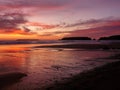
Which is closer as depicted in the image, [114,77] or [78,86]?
[78,86]

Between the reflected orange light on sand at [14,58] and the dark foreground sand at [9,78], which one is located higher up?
the reflected orange light on sand at [14,58]

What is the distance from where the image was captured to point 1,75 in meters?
13.7

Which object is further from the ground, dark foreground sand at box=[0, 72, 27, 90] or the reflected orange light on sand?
the reflected orange light on sand

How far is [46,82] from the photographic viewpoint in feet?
38.5

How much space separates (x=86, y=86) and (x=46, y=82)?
9.16 feet

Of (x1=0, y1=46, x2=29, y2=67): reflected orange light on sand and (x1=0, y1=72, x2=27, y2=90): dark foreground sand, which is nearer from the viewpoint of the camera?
(x1=0, y1=72, x2=27, y2=90): dark foreground sand

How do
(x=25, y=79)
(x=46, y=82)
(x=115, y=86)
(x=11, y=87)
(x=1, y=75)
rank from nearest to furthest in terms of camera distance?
(x=115, y=86)
(x=11, y=87)
(x=46, y=82)
(x=25, y=79)
(x=1, y=75)

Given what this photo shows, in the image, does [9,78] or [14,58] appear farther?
[14,58]

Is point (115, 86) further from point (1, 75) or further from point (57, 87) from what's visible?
point (1, 75)

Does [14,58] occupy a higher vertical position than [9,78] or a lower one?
higher

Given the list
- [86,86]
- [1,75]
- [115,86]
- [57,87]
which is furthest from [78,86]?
[1,75]

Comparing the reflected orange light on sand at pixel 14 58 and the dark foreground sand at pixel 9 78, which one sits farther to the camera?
the reflected orange light on sand at pixel 14 58

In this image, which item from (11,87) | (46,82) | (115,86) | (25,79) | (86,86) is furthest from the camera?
(25,79)

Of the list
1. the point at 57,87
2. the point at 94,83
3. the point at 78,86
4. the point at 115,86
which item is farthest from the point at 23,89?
the point at 115,86
